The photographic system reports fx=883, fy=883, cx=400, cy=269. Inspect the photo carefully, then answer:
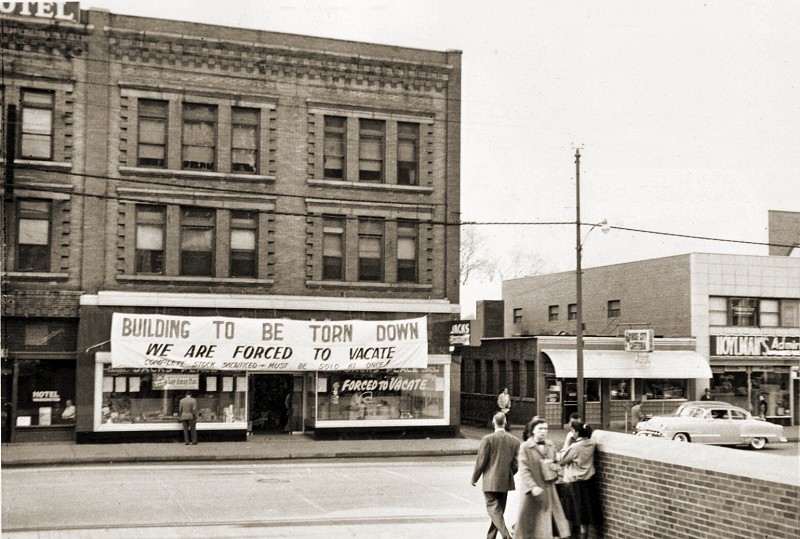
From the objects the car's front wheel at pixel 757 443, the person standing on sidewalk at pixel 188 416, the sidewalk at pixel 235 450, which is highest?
the person standing on sidewalk at pixel 188 416

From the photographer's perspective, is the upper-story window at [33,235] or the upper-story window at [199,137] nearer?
the upper-story window at [33,235]

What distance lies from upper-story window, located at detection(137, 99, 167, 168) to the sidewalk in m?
8.73

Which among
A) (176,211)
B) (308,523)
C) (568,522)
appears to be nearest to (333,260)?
(176,211)

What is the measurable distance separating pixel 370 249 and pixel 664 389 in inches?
626

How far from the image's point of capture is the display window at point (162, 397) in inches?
1044

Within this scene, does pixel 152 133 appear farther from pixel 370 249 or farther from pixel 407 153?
pixel 407 153

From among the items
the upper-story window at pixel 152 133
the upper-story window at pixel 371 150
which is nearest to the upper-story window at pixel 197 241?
the upper-story window at pixel 152 133

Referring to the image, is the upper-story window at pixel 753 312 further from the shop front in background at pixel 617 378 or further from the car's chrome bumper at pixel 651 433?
the car's chrome bumper at pixel 651 433

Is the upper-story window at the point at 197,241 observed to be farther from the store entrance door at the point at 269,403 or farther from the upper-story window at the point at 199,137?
the store entrance door at the point at 269,403

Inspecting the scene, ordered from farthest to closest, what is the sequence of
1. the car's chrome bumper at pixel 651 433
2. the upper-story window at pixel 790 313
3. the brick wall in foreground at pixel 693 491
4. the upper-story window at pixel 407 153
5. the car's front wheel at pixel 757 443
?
1. the upper-story window at pixel 790 313
2. the upper-story window at pixel 407 153
3. the car's front wheel at pixel 757 443
4. the car's chrome bumper at pixel 651 433
5. the brick wall in foreground at pixel 693 491

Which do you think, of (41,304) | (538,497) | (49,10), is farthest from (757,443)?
(49,10)

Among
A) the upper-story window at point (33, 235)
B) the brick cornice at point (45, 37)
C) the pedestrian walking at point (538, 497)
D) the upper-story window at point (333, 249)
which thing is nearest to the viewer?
the pedestrian walking at point (538, 497)

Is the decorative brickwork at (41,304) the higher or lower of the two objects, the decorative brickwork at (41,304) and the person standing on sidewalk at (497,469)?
the higher

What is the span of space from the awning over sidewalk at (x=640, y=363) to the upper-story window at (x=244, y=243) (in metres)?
13.1
